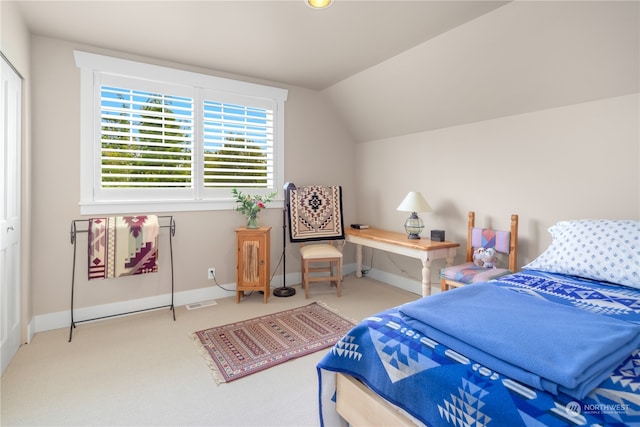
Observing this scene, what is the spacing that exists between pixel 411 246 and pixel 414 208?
0.42m

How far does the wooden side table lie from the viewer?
3422mm

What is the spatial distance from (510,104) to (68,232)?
13.2 feet

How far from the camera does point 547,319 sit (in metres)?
1.26

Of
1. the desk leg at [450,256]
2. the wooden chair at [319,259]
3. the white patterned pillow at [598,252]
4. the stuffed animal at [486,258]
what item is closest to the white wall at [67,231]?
the wooden chair at [319,259]

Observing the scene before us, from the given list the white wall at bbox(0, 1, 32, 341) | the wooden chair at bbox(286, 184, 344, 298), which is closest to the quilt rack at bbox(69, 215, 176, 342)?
the white wall at bbox(0, 1, 32, 341)

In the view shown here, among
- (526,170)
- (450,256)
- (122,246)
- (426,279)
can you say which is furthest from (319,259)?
(526,170)

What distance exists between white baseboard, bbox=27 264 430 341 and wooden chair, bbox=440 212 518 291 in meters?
0.97

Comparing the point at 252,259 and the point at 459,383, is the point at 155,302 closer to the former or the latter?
the point at 252,259

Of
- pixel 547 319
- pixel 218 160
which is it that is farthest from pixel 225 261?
pixel 547 319

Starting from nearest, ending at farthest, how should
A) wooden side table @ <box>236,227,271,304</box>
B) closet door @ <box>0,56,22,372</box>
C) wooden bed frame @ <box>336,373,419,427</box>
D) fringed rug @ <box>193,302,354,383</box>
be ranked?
wooden bed frame @ <box>336,373,419,427</box>
closet door @ <box>0,56,22,372</box>
fringed rug @ <box>193,302,354,383</box>
wooden side table @ <box>236,227,271,304</box>

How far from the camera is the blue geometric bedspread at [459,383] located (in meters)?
0.89

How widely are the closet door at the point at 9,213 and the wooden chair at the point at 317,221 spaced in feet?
7.73

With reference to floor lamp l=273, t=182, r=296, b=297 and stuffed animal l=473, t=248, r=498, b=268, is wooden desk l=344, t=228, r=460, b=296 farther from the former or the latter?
floor lamp l=273, t=182, r=296, b=297

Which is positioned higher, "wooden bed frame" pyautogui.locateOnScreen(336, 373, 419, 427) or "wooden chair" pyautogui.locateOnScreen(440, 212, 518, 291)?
"wooden chair" pyautogui.locateOnScreen(440, 212, 518, 291)
